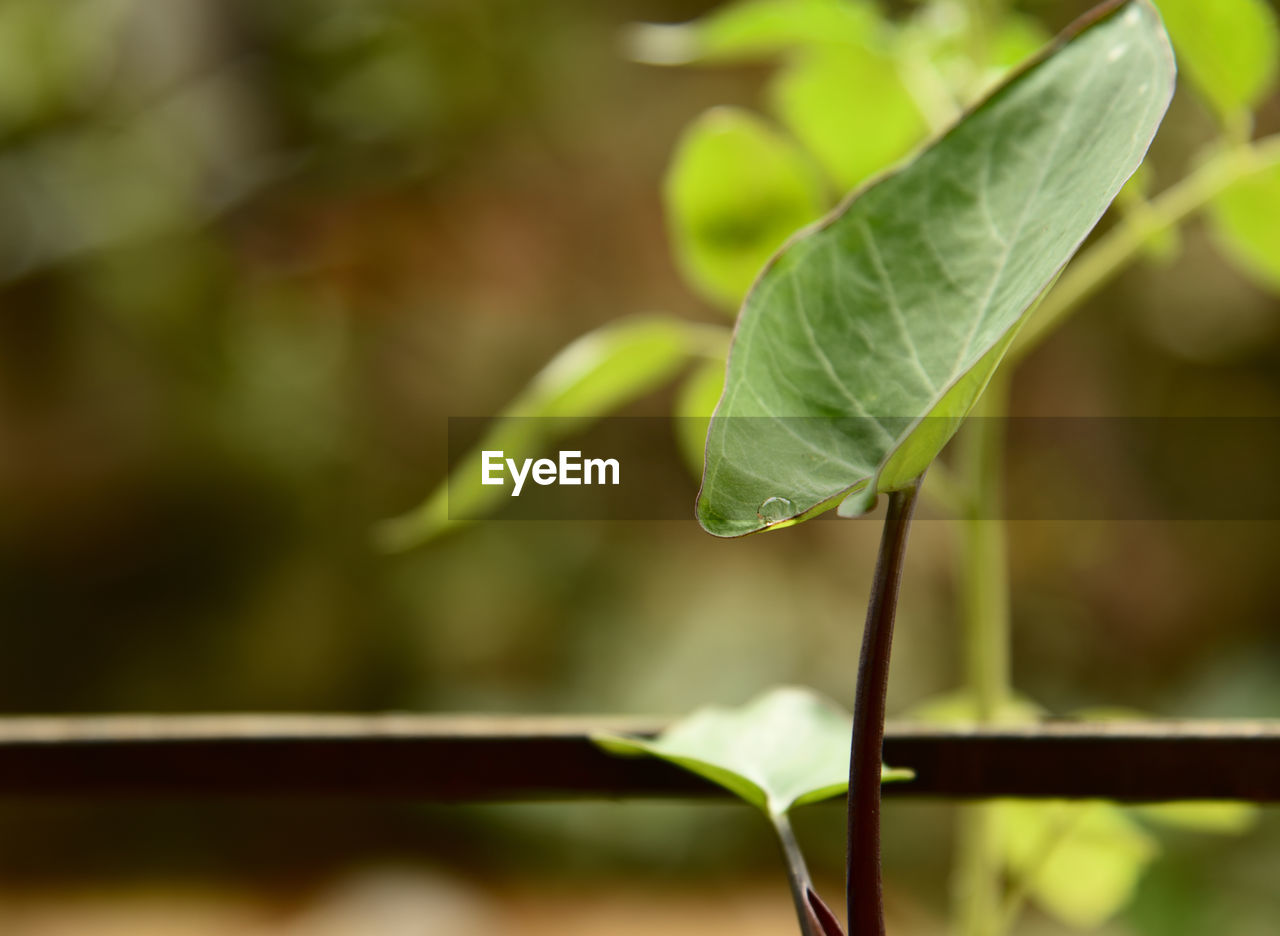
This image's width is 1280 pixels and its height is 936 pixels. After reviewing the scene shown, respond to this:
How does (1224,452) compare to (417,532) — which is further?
(1224,452)

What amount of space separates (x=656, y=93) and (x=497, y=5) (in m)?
0.35

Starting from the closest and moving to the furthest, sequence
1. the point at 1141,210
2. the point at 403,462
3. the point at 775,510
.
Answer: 1. the point at 775,510
2. the point at 1141,210
3. the point at 403,462

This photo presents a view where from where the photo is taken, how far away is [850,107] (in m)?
0.29

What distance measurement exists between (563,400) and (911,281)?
0.41 feet

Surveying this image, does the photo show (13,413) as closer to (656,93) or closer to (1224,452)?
(656,93)

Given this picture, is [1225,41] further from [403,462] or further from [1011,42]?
[403,462]

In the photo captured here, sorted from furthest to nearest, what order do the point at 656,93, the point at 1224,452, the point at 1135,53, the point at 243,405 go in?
the point at 656,93
the point at 243,405
the point at 1224,452
the point at 1135,53

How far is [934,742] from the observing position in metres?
0.17

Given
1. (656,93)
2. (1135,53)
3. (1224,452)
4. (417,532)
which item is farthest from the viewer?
(656,93)

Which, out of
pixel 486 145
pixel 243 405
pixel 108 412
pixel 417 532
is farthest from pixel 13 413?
pixel 417 532

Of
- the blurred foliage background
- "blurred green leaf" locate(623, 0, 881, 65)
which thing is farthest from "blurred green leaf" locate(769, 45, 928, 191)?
the blurred foliage background

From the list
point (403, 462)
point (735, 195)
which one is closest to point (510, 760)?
point (735, 195)

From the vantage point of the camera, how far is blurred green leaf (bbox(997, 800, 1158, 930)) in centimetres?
29

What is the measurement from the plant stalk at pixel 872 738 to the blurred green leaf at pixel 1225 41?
0.14 metres
